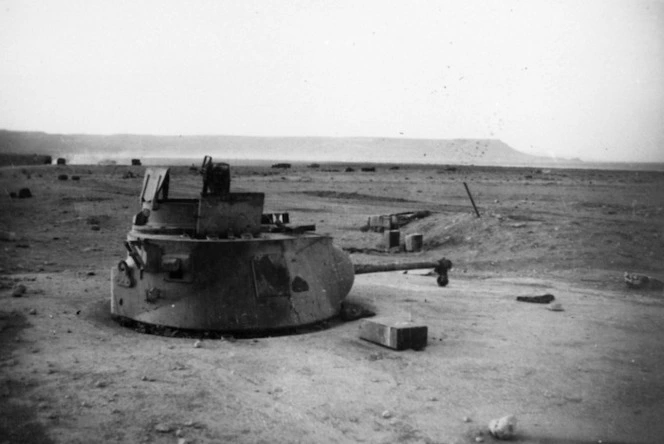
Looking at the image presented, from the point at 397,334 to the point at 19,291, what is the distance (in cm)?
493

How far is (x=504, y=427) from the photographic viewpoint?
454 centimetres

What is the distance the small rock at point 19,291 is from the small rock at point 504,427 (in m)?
6.20

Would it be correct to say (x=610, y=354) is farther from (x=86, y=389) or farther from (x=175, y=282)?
(x=86, y=389)

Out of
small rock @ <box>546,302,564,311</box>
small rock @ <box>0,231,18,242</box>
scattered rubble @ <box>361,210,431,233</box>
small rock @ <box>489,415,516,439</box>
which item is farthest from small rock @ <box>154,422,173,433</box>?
scattered rubble @ <box>361,210,431,233</box>

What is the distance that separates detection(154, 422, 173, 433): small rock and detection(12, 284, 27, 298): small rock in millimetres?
4703

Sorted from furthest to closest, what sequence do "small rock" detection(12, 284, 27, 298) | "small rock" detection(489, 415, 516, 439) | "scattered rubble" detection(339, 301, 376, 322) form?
"small rock" detection(12, 284, 27, 298)
"scattered rubble" detection(339, 301, 376, 322)
"small rock" detection(489, 415, 516, 439)

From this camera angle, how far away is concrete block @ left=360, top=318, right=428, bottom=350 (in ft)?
21.0

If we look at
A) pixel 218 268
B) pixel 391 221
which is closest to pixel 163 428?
pixel 218 268

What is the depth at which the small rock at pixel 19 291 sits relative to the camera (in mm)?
8281

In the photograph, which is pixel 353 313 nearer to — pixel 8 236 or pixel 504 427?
pixel 504 427

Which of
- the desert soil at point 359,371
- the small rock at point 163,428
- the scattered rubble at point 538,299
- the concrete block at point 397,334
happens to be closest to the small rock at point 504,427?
the desert soil at point 359,371

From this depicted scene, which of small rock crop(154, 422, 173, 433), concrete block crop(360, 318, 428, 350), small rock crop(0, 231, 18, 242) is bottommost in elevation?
small rock crop(0, 231, 18, 242)

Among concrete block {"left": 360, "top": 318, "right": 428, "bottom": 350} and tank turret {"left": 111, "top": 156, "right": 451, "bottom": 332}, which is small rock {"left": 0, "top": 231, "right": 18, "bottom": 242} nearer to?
tank turret {"left": 111, "top": 156, "right": 451, "bottom": 332}

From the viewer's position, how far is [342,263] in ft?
25.8
